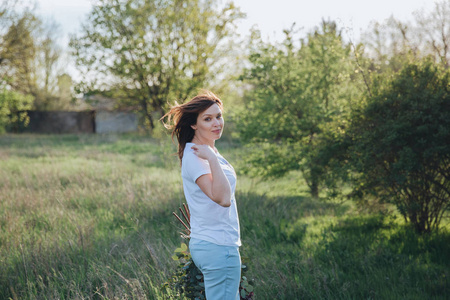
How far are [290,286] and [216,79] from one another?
23291 mm

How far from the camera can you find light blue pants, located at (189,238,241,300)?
2268 mm

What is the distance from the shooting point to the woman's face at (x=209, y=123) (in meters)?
2.54

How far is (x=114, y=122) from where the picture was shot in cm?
3462

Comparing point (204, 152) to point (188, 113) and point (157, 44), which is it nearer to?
point (188, 113)

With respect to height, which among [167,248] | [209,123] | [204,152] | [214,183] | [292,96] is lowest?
[167,248]

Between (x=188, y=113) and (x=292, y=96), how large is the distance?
6.89 metres

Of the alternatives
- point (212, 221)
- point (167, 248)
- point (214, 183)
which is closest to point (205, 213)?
point (212, 221)

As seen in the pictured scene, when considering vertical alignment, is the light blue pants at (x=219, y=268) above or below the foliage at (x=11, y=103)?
below

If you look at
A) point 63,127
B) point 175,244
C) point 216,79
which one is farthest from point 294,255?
point 63,127

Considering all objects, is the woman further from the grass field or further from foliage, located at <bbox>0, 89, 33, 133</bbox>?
foliage, located at <bbox>0, 89, 33, 133</bbox>

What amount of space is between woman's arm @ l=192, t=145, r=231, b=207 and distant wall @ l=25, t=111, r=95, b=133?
109 ft

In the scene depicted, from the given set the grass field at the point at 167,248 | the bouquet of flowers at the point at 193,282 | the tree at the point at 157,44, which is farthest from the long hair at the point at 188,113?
the tree at the point at 157,44

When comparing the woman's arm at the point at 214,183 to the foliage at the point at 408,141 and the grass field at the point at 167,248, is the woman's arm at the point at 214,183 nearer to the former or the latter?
the grass field at the point at 167,248

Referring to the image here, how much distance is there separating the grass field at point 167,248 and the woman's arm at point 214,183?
1.52 metres
